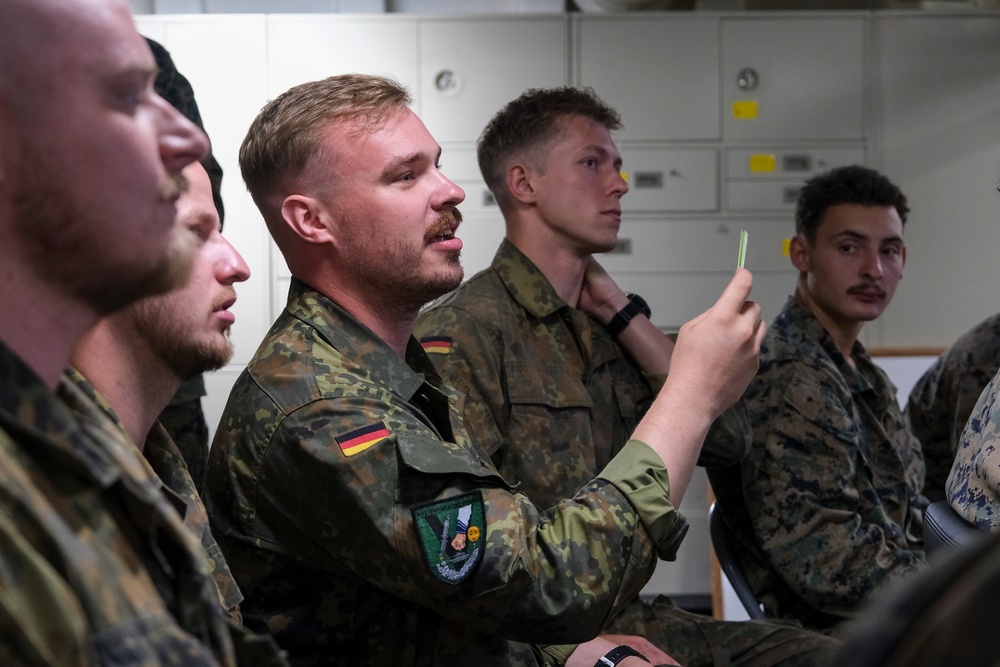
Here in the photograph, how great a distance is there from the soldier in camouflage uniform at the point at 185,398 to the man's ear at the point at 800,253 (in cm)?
129

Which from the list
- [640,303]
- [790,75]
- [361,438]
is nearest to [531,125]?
[640,303]

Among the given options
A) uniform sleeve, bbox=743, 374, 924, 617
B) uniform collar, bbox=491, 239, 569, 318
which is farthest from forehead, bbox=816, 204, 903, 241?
uniform collar, bbox=491, 239, 569, 318

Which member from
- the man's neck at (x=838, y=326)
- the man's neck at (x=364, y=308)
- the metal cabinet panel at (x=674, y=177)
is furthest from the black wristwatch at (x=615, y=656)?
the metal cabinet panel at (x=674, y=177)

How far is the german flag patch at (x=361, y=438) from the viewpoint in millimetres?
1063

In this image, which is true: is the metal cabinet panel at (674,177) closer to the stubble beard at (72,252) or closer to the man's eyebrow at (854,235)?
the man's eyebrow at (854,235)

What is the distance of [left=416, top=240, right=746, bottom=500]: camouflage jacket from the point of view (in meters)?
1.66

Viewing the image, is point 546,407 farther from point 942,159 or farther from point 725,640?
point 942,159

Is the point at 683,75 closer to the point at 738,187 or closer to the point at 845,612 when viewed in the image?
the point at 738,187

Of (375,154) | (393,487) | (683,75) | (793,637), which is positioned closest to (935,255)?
(683,75)

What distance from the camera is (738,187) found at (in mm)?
3631

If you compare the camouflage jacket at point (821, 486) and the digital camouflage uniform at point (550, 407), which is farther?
the camouflage jacket at point (821, 486)

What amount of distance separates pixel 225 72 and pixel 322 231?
2.48 meters

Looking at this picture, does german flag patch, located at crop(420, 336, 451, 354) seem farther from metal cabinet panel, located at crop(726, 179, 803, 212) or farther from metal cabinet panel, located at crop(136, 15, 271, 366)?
metal cabinet panel, located at crop(726, 179, 803, 212)

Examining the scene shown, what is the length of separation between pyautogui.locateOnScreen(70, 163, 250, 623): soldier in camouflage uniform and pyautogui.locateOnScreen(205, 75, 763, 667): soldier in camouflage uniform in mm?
99
